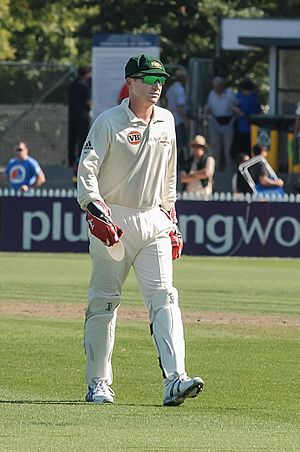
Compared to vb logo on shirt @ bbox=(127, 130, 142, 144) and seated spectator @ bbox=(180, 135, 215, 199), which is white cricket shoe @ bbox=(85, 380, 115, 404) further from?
seated spectator @ bbox=(180, 135, 215, 199)

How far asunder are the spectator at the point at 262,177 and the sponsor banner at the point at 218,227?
562 millimetres

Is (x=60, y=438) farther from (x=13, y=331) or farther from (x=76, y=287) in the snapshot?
(x=76, y=287)

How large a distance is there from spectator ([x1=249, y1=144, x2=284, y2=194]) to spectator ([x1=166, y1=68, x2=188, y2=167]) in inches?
140

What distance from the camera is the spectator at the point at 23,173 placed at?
26.5 metres

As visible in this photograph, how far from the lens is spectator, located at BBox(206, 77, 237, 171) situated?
29172 millimetres

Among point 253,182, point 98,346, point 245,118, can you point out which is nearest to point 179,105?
point 245,118

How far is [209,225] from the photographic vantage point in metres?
24.5

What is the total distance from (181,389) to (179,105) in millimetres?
20714

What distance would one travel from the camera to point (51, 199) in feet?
81.5

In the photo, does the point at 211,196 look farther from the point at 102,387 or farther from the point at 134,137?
the point at 134,137

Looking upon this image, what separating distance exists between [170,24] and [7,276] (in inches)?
760

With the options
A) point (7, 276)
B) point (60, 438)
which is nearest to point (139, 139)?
point (60, 438)

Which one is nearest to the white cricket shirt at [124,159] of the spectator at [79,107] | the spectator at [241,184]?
the spectator at [241,184]

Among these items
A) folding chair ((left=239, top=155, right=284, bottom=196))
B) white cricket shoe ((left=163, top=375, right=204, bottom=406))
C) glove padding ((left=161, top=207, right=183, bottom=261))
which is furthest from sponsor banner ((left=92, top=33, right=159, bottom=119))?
white cricket shoe ((left=163, top=375, right=204, bottom=406))
